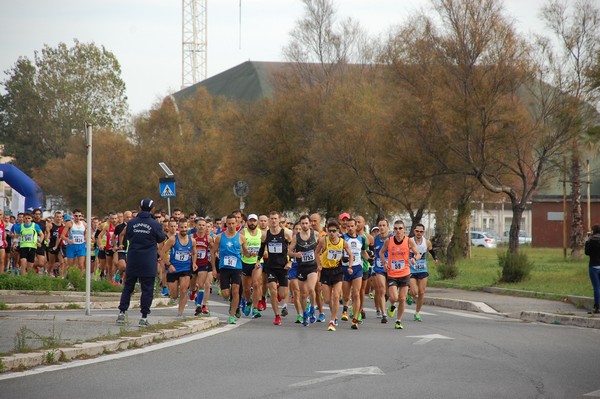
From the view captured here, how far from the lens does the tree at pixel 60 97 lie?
95.7 metres

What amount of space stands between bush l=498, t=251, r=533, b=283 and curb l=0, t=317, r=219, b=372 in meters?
16.3

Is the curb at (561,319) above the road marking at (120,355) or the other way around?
above

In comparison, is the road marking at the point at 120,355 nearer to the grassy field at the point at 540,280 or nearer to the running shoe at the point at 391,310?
the running shoe at the point at 391,310

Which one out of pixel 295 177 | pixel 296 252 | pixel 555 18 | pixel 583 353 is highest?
pixel 555 18

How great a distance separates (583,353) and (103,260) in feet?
61.2

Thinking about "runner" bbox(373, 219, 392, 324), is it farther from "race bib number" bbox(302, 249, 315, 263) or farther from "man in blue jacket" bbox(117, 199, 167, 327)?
"man in blue jacket" bbox(117, 199, 167, 327)

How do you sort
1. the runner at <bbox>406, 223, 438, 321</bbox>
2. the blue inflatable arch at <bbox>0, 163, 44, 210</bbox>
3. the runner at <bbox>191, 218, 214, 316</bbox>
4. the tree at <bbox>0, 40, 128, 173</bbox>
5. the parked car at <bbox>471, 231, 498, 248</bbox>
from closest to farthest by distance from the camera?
the runner at <bbox>191, 218, 214, 316</bbox> → the runner at <bbox>406, 223, 438, 321</bbox> → the blue inflatable arch at <bbox>0, 163, 44, 210</bbox> → the parked car at <bbox>471, 231, 498, 248</bbox> → the tree at <bbox>0, 40, 128, 173</bbox>

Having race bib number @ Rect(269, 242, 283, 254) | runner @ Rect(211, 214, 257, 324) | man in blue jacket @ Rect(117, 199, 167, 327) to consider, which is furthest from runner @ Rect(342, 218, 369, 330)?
man in blue jacket @ Rect(117, 199, 167, 327)

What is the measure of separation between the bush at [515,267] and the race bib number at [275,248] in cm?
1320

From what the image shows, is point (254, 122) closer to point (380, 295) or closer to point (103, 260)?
point (103, 260)

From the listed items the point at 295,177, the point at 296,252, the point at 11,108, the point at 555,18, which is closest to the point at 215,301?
the point at 296,252

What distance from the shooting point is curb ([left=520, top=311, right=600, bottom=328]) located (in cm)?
2025

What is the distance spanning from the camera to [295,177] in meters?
53.7

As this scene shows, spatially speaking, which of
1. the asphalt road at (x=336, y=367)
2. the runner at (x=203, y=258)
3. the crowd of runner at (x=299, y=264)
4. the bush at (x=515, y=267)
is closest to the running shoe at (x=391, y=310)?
the crowd of runner at (x=299, y=264)
